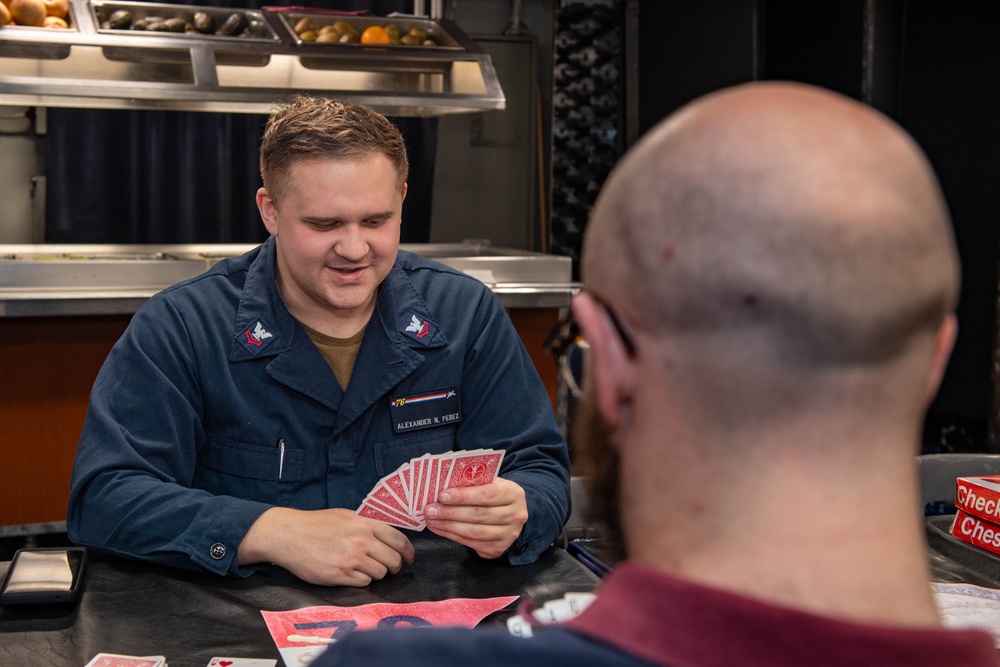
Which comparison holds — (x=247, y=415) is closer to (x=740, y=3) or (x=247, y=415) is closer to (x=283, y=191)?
(x=283, y=191)

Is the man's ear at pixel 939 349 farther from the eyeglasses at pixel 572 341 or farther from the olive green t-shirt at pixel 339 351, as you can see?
the olive green t-shirt at pixel 339 351

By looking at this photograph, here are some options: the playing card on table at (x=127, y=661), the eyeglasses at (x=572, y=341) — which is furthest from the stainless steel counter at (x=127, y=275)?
the eyeglasses at (x=572, y=341)

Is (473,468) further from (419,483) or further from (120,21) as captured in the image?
(120,21)

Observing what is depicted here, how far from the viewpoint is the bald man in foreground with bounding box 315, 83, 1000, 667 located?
64cm

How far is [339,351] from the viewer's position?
2129 millimetres

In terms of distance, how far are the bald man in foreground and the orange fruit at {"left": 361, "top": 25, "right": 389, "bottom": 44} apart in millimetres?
3718

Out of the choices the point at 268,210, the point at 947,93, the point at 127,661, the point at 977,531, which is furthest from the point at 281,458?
the point at 947,93

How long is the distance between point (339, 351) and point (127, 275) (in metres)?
1.80

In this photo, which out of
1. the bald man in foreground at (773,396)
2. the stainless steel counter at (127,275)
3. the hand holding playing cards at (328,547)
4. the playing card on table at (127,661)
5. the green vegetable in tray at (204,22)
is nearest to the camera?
the bald man in foreground at (773,396)

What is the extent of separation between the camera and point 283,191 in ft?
6.88

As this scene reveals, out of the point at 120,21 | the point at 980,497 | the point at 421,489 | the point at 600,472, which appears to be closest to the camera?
the point at 600,472

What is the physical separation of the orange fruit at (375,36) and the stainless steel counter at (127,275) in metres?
0.85

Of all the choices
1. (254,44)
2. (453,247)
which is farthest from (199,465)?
(453,247)

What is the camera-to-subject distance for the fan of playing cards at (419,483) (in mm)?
1650
